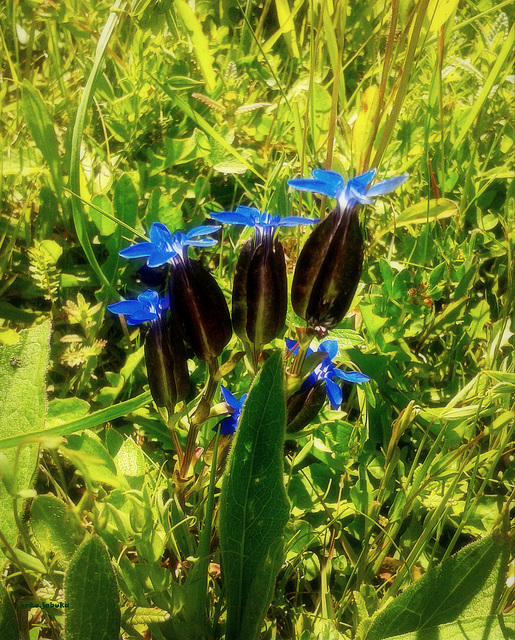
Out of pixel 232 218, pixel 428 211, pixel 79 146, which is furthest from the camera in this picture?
pixel 428 211

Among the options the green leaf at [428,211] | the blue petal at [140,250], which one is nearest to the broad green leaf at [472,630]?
the blue petal at [140,250]

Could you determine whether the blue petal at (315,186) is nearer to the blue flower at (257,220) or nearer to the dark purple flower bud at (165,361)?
the blue flower at (257,220)

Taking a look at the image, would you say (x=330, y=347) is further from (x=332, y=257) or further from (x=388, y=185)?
(x=388, y=185)

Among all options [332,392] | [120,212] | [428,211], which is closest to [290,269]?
[428,211]

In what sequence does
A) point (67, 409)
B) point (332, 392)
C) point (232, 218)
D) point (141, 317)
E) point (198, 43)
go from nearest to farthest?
point (232, 218), point (141, 317), point (332, 392), point (67, 409), point (198, 43)

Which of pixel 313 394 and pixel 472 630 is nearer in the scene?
pixel 472 630

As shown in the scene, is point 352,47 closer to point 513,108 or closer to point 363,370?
point 513,108

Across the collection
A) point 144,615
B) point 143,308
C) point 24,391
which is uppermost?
point 143,308
